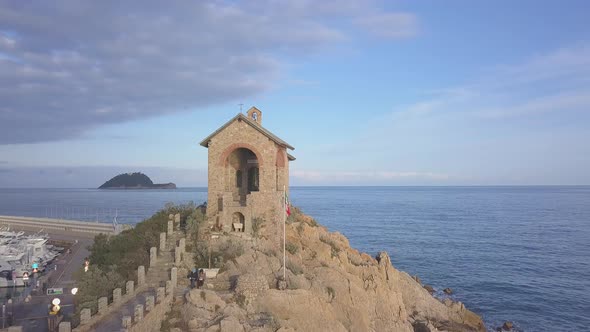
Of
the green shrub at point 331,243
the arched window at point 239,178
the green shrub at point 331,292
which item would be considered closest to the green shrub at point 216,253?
the green shrub at point 331,292

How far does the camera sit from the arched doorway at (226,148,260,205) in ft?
115

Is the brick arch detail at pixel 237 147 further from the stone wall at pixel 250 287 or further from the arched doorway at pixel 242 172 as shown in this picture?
the stone wall at pixel 250 287

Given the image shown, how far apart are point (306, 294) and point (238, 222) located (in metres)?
10.2

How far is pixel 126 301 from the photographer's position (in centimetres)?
2027

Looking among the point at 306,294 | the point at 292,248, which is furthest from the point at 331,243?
the point at 306,294

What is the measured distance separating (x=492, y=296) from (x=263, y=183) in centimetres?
2439

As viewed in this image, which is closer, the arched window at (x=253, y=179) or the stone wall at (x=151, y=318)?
the stone wall at (x=151, y=318)

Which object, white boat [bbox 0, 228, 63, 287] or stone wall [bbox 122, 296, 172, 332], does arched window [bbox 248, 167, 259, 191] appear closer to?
stone wall [bbox 122, 296, 172, 332]

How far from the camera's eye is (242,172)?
3566cm

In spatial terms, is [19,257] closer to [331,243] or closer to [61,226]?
[61,226]

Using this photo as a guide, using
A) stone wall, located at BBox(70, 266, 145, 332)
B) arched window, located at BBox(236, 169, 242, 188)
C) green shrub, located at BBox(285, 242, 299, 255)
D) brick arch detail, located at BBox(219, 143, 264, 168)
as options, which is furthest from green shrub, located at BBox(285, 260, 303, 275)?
arched window, located at BBox(236, 169, 242, 188)

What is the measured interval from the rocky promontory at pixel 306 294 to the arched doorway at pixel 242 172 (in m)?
5.08

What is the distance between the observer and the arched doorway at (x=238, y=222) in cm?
2905

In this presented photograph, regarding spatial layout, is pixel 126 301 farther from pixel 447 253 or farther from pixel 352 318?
pixel 447 253
